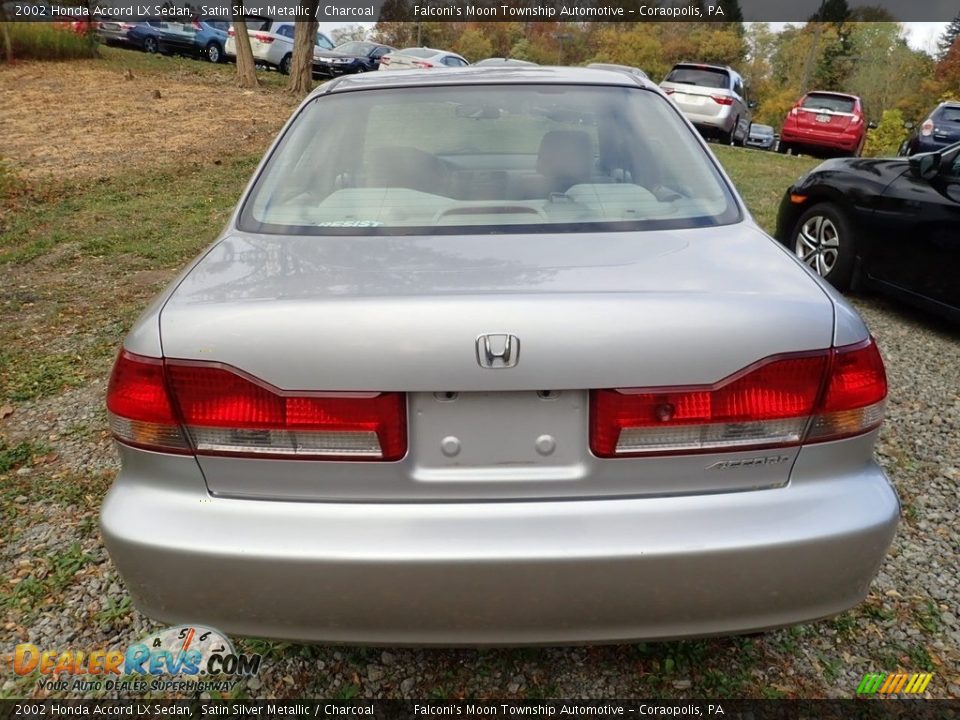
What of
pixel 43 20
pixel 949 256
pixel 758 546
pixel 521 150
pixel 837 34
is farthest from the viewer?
pixel 837 34

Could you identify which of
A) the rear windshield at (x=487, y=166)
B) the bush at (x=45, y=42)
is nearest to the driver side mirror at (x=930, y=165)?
the rear windshield at (x=487, y=166)

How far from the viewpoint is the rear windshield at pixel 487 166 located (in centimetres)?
217

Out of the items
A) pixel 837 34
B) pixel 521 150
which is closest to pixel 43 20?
pixel 521 150

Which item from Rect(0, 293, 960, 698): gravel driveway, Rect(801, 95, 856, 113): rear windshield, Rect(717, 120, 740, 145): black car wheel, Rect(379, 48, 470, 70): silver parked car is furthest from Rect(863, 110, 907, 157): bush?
Rect(0, 293, 960, 698): gravel driveway

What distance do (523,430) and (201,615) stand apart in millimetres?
825

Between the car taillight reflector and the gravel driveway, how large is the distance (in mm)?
854

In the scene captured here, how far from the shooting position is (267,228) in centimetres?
218

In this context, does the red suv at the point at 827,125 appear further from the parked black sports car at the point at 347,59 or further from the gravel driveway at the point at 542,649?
the gravel driveway at the point at 542,649

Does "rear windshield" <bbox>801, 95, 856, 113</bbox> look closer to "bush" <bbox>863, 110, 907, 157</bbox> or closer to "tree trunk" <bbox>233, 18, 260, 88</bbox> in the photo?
"tree trunk" <bbox>233, 18, 260, 88</bbox>

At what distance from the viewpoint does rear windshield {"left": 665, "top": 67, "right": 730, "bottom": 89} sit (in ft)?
49.1

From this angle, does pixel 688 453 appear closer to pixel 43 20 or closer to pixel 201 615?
pixel 201 615

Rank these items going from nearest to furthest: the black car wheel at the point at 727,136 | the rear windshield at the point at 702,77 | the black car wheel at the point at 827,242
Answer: the black car wheel at the point at 827,242
the rear windshield at the point at 702,77
the black car wheel at the point at 727,136

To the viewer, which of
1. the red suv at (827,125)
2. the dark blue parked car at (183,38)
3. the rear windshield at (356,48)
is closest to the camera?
the red suv at (827,125)

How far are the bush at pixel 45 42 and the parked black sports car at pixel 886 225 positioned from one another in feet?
66.4
